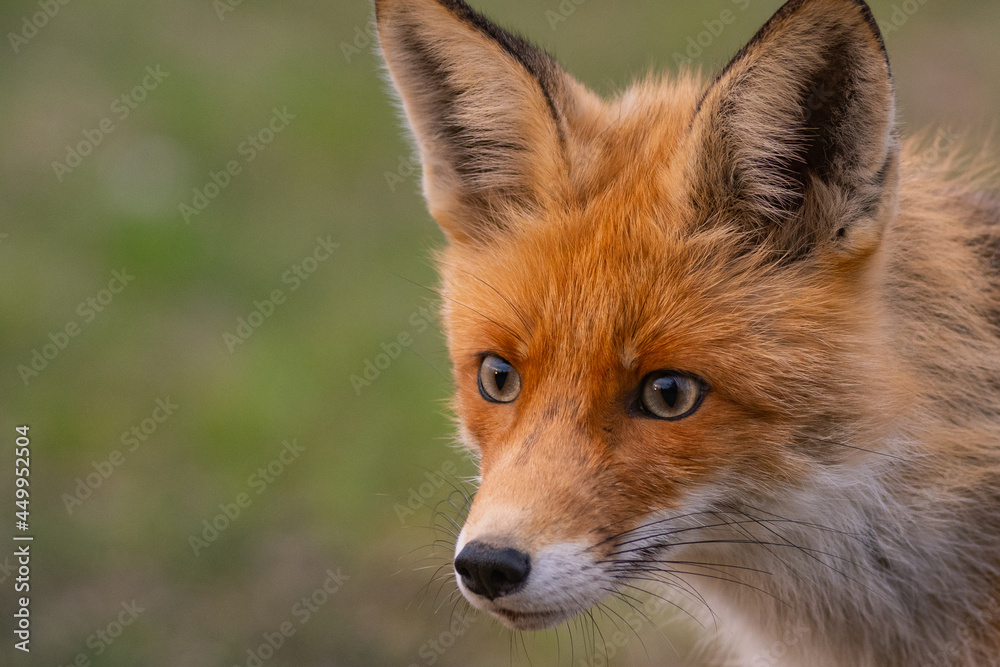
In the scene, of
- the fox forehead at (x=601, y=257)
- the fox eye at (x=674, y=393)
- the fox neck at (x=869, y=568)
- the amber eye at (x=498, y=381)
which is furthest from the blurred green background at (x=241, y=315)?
the fox neck at (x=869, y=568)

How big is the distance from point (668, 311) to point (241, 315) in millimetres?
5682

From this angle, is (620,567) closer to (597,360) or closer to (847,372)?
(597,360)

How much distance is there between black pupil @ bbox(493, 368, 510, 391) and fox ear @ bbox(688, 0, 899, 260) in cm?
100

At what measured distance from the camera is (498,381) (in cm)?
390

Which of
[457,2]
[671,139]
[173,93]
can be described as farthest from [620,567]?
[173,93]

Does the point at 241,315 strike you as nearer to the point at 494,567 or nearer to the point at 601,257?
the point at 601,257

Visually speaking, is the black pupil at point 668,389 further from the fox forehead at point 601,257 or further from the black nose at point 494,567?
the black nose at point 494,567

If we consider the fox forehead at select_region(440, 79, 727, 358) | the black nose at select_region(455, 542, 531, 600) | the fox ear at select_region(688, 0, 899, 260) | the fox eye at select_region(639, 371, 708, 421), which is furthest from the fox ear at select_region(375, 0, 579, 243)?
the black nose at select_region(455, 542, 531, 600)

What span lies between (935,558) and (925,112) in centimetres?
795

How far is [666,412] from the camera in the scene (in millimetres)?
3492

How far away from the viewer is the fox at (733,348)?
3.35 m

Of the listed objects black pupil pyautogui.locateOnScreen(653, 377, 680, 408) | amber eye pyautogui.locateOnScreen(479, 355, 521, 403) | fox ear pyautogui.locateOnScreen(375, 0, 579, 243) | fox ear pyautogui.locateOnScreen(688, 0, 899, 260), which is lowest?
amber eye pyautogui.locateOnScreen(479, 355, 521, 403)

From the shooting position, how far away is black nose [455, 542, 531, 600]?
3074 mm

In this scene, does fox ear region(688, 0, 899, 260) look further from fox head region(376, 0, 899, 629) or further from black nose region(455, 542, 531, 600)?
black nose region(455, 542, 531, 600)
